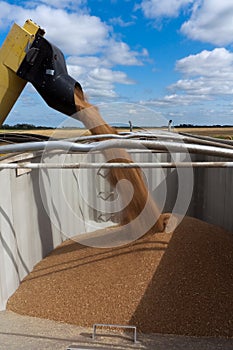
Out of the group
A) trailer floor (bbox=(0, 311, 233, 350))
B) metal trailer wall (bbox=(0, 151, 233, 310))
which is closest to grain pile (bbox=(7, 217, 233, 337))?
trailer floor (bbox=(0, 311, 233, 350))

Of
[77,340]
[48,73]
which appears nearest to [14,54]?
[48,73]

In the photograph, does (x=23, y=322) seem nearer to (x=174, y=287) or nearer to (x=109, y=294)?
(x=109, y=294)

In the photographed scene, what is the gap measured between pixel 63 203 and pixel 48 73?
206cm

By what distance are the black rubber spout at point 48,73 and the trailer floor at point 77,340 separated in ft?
5.65

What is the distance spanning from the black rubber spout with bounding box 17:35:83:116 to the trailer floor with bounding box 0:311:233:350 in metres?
1.72

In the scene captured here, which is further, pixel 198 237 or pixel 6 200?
pixel 198 237

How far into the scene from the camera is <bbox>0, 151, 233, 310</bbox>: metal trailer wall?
2.82m

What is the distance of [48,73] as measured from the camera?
96.3 inches

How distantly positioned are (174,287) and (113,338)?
709 millimetres

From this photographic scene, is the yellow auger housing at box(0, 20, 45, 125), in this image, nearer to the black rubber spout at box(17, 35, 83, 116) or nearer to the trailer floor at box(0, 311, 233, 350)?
the black rubber spout at box(17, 35, 83, 116)

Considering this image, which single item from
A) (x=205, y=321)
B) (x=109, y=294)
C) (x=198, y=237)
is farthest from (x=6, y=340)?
(x=198, y=237)

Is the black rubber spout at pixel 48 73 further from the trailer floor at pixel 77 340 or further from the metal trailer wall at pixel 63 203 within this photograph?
the trailer floor at pixel 77 340

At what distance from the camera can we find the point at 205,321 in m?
2.32

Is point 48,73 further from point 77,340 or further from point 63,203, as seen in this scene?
point 63,203
